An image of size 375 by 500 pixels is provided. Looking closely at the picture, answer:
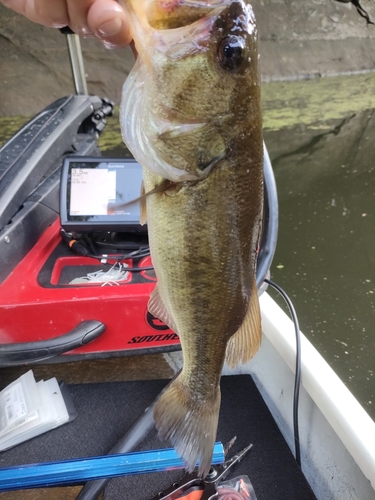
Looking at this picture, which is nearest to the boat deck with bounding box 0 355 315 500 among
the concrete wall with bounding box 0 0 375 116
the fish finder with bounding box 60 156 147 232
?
the fish finder with bounding box 60 156 147 232

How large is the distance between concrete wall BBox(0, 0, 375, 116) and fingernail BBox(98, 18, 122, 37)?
22.3 ft

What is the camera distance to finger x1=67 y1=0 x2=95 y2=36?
0.52 m

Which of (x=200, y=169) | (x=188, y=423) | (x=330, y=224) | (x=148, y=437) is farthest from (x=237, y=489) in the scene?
(x=330, y=224)

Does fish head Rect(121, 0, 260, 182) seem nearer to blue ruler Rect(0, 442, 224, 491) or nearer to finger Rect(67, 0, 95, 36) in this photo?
finger Rect(67, 0, 95, 36)

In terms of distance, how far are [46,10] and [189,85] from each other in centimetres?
22

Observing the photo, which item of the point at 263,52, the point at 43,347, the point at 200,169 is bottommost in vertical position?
the point at 263,52

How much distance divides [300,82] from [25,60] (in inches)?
191

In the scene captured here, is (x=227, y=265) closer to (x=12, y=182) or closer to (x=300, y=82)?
(x=12, y=182)

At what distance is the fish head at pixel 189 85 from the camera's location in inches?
20.2

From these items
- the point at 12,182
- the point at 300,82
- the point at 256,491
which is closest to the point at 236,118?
the point at 256,491

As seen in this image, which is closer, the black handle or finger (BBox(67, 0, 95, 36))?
finger (BBox(67, 0, 95, 36))

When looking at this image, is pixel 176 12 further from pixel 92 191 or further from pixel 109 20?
pixel 92 191

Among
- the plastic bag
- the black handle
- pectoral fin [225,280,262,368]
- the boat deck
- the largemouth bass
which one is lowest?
the boat deck

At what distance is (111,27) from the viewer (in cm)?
50
